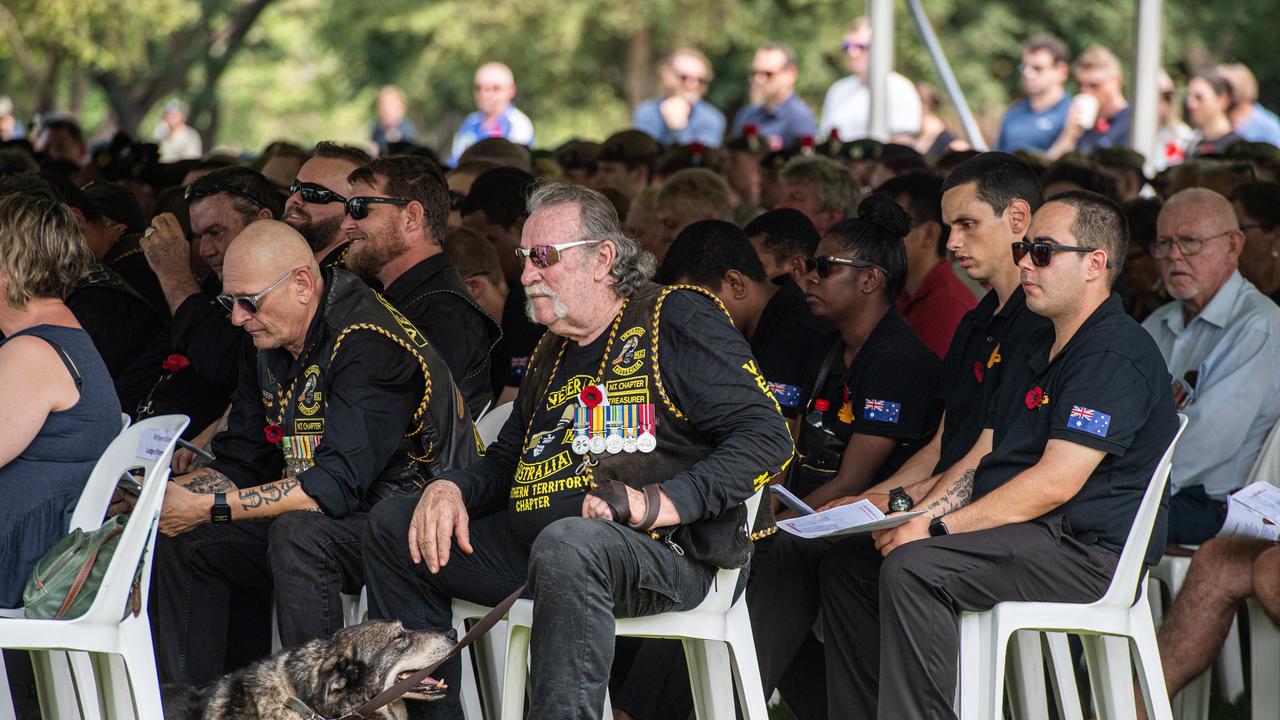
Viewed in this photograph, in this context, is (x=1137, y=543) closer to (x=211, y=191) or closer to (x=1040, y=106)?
Answer: (x=211, y=191)

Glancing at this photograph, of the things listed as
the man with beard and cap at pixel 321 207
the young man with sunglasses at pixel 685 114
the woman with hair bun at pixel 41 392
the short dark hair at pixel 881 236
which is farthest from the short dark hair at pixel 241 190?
the young man with sunglasses at pixel 685 114

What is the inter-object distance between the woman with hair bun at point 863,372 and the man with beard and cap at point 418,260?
44.5 inches

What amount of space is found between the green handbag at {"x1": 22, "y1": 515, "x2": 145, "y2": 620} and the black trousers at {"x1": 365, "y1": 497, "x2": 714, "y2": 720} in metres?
0.68

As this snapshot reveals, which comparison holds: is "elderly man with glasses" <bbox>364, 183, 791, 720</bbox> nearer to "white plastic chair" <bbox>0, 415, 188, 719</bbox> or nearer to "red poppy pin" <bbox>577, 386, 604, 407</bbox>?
"red poppy pin" <bbox>577, 386, 604, 407</bbox>

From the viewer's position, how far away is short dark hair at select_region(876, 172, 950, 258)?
6410 mm

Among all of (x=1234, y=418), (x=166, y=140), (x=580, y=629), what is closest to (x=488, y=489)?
(x=580, y=629)

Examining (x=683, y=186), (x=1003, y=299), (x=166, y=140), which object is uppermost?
(x=166, y=140)

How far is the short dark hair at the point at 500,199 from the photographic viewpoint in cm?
708

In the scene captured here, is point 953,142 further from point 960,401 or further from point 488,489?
point 488,489

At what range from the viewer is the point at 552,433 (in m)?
4.48

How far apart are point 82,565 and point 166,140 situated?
61.8ft

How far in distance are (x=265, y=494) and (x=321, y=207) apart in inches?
66.7

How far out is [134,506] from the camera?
4.28 m

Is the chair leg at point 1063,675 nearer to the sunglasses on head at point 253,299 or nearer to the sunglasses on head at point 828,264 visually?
the sunglasses on head at point 828,264
